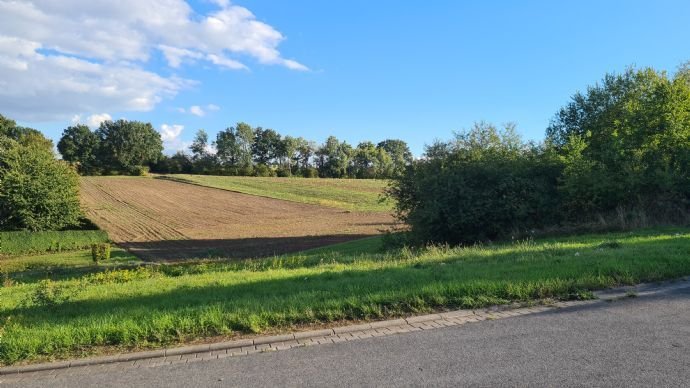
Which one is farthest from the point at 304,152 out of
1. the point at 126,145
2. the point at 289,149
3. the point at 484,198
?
the point at 484,198

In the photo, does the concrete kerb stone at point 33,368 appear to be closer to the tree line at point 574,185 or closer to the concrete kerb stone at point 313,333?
the concrete kerb stone at point 313,333

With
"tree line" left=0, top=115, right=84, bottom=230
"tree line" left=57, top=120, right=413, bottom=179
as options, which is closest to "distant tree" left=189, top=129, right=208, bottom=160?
"tree line" left=57, top=120, right=413, bottom=179

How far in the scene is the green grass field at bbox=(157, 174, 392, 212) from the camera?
6588cm

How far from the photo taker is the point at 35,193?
39.9 metres

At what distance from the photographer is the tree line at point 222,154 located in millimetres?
117688

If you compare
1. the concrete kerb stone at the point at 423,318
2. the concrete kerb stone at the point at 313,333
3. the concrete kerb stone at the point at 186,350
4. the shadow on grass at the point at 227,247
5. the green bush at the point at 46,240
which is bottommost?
the green bush at the point at 46,240

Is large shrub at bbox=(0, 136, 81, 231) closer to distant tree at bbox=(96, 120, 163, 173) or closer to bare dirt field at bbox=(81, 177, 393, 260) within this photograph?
bare dirt field at bbox=(81, 177, 393, 260)

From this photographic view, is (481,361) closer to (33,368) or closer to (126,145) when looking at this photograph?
(33,368)

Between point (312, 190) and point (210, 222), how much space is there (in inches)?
1320

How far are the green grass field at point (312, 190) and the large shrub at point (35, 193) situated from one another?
103 ft

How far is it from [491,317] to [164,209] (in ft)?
183

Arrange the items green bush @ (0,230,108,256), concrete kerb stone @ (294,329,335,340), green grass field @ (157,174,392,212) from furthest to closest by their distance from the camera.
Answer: green grass field @ (157,174,392,212) < green bush @ (0,230,108,256) < concrete kerb stone @ (294,329,335,340)

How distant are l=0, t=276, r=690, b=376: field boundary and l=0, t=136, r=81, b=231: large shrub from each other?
4070 cm

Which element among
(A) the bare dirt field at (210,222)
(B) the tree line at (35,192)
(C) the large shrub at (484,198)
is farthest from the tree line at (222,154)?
(C) the large shrub at (484,198)
